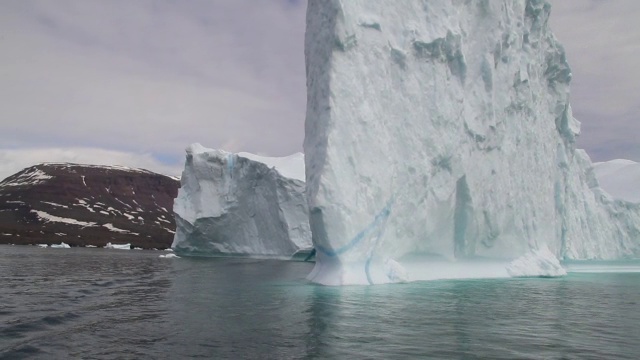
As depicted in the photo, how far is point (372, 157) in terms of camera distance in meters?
15.3

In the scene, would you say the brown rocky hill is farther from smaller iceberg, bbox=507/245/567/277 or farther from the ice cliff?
smaller iceberg, bbox=507/245/567/277

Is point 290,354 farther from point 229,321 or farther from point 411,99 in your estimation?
point 411,99

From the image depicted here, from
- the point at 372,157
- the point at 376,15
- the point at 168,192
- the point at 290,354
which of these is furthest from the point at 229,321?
the point at 168,192

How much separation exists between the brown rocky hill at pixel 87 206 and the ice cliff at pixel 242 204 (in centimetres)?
3203

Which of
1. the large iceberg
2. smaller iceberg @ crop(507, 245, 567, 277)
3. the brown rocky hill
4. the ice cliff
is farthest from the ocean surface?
the brown rocky hill

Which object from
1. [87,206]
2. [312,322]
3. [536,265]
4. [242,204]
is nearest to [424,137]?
[536,265]

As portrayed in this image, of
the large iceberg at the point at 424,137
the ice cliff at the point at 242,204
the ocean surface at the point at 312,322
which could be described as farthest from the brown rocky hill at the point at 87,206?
the ocean surface at the point at 312,322

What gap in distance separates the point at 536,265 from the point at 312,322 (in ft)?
46.4

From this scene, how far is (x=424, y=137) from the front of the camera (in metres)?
17.0

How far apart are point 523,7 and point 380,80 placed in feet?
29.4

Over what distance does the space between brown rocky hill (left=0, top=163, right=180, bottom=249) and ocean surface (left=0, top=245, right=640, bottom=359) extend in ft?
188

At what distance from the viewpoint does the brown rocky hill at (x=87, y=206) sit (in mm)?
73125

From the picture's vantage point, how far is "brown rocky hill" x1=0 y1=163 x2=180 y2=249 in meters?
73.1

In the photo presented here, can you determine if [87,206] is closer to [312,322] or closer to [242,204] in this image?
[242,204]
